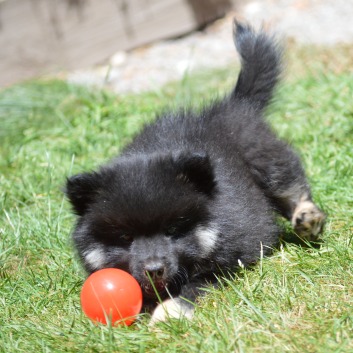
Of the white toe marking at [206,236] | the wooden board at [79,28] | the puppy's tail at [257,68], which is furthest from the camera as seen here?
the wooden board at [79,28]

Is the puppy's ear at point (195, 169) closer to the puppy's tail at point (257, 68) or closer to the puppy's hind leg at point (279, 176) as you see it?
the puppy's hind leg at point (279, 176)

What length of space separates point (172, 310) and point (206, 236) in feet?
1.58

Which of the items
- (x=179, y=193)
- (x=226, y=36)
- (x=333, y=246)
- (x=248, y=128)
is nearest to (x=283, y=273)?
(x=333, y=246)

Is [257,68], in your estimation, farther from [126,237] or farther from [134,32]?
[134,32]

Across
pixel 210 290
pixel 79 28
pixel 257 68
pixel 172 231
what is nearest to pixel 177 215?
pixel 172 231

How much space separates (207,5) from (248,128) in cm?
523

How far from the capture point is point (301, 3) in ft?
31.4

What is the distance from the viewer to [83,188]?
404cm

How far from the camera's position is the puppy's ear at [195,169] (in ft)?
12.8

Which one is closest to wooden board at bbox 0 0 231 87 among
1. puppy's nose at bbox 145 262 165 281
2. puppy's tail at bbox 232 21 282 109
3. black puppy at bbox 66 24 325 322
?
puppy's tail at bbox 232 21 282 109

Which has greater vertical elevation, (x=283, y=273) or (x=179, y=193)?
(x=179, y=193)

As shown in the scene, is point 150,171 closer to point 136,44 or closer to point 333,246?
point 333,246

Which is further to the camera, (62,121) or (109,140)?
(62,121)

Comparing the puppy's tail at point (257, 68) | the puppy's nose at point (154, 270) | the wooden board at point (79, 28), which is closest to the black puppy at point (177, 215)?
the puppy's nose at point (154, 270)
